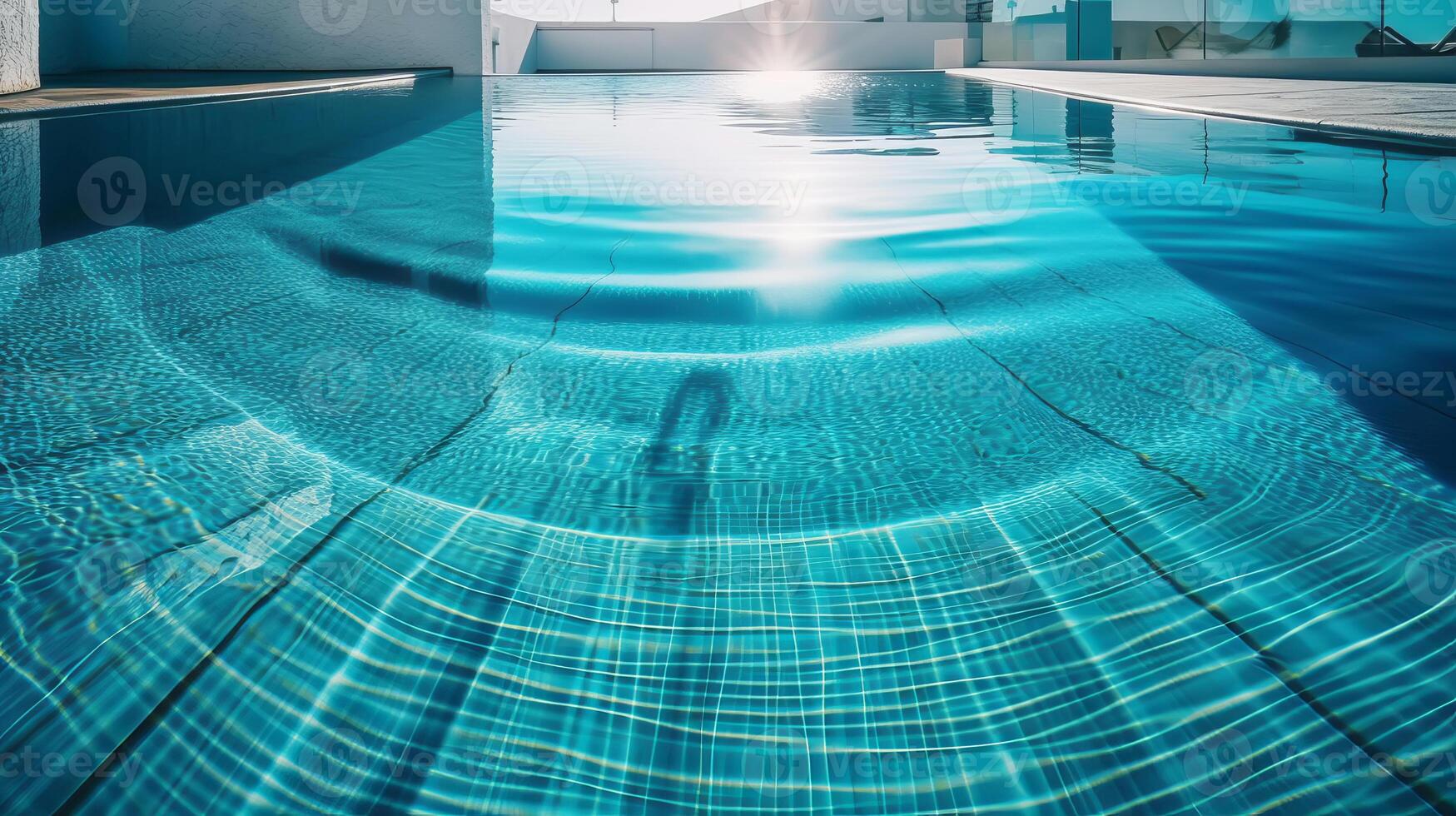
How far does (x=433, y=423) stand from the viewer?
1.09 metres

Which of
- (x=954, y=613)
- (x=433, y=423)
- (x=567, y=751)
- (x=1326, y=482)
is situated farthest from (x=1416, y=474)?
→ (x=433, y=423)

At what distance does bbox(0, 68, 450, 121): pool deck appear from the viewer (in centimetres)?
407

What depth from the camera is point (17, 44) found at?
4.54 metres

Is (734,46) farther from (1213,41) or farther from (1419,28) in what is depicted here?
(1419,28)

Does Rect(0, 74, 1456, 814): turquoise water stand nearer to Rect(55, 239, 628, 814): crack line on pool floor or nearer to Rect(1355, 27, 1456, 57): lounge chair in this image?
Rect(55, 239, 628, 814): crack line on pool floor

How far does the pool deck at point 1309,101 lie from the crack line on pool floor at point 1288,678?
309cm

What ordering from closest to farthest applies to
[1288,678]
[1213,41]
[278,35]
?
[1288,678] < [1213,41] < [278,35]

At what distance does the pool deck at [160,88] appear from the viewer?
4.07 meters

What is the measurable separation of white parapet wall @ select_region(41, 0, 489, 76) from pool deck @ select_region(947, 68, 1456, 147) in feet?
19.8

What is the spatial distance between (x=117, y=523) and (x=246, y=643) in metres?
0.24

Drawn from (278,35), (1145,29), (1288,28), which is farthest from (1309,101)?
(278,35)

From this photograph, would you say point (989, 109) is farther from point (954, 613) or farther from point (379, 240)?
point (954, 613)

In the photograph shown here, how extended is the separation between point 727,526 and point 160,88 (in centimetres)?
656

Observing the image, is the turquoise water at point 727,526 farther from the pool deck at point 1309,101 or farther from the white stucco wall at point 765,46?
the white stucco wall at point 765,46
